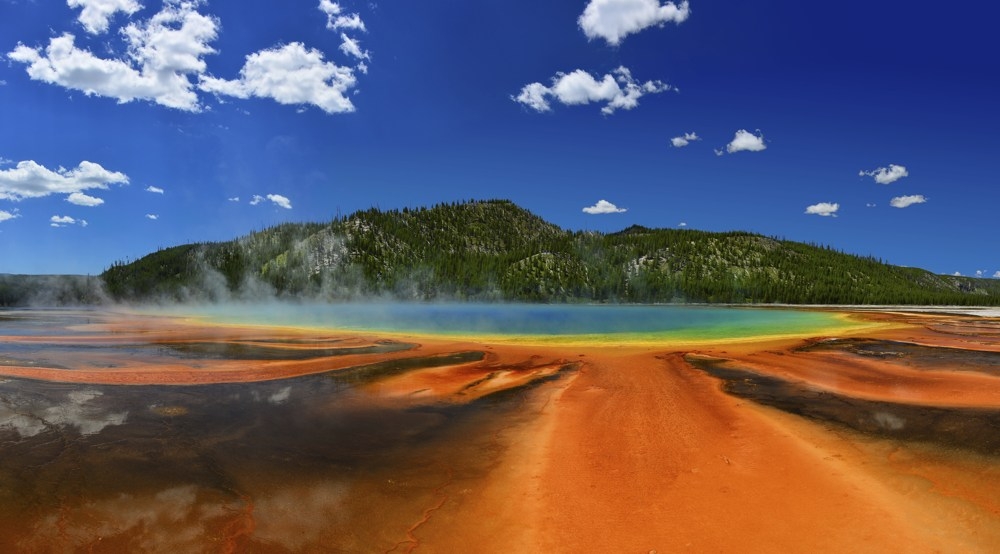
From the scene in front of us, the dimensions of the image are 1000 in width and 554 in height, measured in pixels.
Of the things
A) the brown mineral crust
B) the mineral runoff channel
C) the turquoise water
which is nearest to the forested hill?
the turquoise water

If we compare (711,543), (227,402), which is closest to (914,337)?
(711,543)

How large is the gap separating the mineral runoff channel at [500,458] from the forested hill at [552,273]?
120 m

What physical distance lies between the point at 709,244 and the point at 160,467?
181200 millimetres

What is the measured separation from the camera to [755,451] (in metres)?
9.88

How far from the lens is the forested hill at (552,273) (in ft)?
451

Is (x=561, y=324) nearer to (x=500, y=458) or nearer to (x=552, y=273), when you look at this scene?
(x=500, y=458)

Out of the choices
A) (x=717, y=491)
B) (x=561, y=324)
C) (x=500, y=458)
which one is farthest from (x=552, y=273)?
(x=717, y=491)

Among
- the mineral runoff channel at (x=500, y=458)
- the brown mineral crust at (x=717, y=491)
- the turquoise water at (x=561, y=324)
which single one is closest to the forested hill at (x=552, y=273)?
the turquoise water at (x=561, y=324)

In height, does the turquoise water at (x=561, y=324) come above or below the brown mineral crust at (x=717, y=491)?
above

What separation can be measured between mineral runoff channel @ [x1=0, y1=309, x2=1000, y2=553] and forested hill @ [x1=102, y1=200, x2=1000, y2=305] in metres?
120

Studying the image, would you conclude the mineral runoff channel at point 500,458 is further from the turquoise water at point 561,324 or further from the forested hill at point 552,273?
the forested hill at point 552,273

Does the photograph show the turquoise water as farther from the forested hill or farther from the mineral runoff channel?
the forested hill

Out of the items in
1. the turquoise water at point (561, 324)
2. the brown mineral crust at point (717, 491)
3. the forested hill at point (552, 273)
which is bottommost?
the brown mineral crust at point (717, 491)

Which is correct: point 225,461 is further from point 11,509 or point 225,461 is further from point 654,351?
point 654,351
